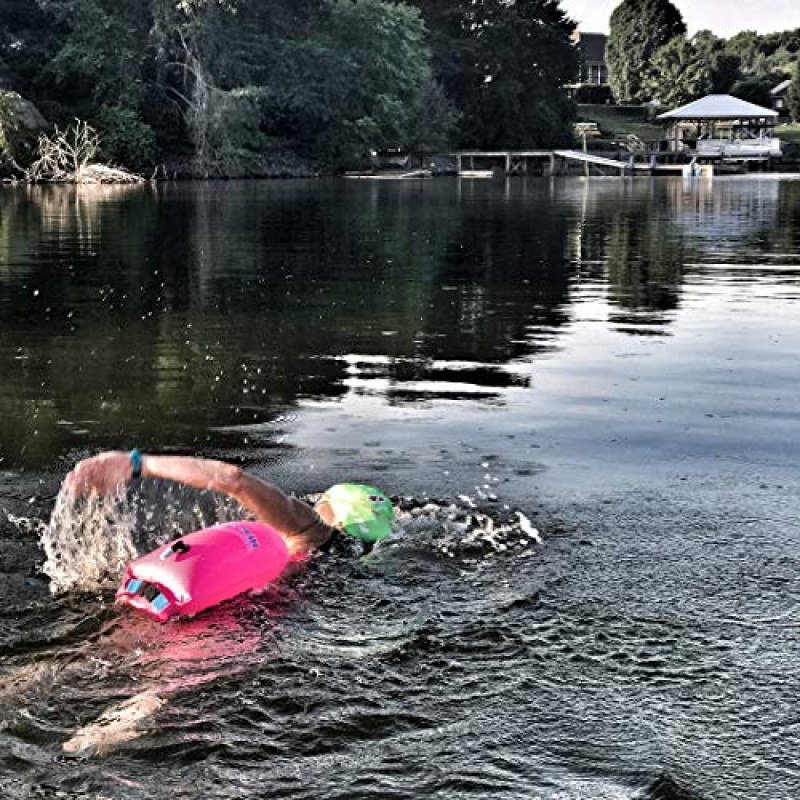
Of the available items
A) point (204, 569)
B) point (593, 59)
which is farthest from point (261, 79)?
point (593, 59)

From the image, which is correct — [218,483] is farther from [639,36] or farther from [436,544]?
[639,36]

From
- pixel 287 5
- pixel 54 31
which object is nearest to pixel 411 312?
pixel 54 31

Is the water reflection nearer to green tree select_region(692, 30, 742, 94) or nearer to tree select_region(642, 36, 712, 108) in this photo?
tree select_region(642, 36, 712, 108)

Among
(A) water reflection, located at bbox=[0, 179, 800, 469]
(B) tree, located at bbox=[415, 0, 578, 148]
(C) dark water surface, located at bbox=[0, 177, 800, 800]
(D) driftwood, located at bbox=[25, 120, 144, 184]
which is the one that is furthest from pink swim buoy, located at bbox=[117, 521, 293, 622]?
(B) tree, located at bbox=[415, 0, 578, 148]

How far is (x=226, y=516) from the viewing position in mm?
8211

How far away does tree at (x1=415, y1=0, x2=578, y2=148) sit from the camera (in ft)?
285

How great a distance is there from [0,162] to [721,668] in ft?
185

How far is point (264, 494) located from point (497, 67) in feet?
278

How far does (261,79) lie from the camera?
69.9m

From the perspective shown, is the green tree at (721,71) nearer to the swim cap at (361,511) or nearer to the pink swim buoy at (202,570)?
the swim cap at (361,511)

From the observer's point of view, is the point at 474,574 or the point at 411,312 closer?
the point at 474,574

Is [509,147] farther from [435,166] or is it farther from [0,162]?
[0,162]

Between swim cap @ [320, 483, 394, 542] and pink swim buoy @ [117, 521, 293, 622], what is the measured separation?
693 millimetres

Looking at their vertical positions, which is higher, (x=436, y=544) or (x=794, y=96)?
(x=794, y=96)
